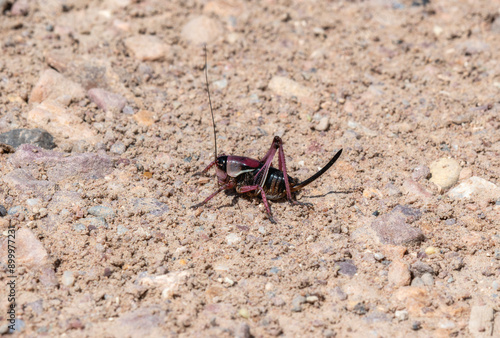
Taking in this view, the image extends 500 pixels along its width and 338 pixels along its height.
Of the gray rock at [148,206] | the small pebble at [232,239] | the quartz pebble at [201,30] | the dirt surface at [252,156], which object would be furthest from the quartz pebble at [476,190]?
the quartz pebble at [201,30]

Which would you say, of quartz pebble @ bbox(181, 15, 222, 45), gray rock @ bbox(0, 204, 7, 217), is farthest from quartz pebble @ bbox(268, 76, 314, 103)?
gray rock @ bbox(0, 204, 7, 217)

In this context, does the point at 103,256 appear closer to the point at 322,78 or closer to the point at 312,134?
the point at 312,134

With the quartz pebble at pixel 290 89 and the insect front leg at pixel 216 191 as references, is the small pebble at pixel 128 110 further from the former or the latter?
the quartz pebble at pixel 290 89

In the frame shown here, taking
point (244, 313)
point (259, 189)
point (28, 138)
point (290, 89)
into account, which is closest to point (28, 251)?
point (28, 138)

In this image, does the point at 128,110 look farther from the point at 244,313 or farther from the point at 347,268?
the point at 347,268

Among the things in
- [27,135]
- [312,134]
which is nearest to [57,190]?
[27,135]

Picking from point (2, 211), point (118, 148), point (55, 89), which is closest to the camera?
point (2, 211)
